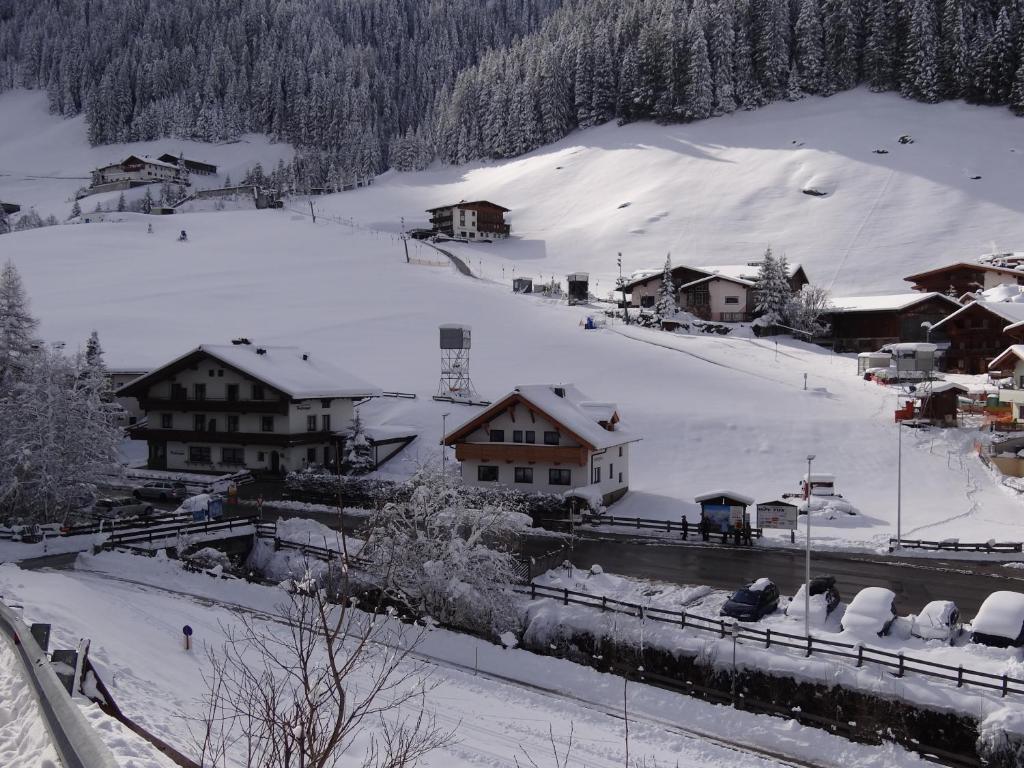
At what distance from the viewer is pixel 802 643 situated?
24234 mm

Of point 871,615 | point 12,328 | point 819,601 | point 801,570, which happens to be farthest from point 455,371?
point 871,615

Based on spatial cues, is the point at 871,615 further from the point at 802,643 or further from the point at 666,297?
the point at 666,297

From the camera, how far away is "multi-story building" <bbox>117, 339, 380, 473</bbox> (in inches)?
2075

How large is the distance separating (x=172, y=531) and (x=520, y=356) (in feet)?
126

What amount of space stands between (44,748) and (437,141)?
190589mm

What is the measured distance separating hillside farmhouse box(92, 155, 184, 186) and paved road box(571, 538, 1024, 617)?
18693cm

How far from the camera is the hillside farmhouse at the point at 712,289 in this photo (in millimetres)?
89312

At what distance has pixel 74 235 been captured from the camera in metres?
121

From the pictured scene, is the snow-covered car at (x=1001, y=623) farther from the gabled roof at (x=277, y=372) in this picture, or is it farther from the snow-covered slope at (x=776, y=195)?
the snow-covered slope at (x=776, y=195)

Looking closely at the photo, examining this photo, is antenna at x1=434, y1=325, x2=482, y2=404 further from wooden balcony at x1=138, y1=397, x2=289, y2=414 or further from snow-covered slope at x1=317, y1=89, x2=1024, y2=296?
snow-covered slope at x1=317, y1=89, x2=1024, y2=296

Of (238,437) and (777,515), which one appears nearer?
(777,515)

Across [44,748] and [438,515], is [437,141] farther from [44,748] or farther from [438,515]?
[44,748]

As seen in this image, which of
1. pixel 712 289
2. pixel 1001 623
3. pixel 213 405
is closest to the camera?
pixel 1001 623

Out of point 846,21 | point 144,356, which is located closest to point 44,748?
point 144,356
